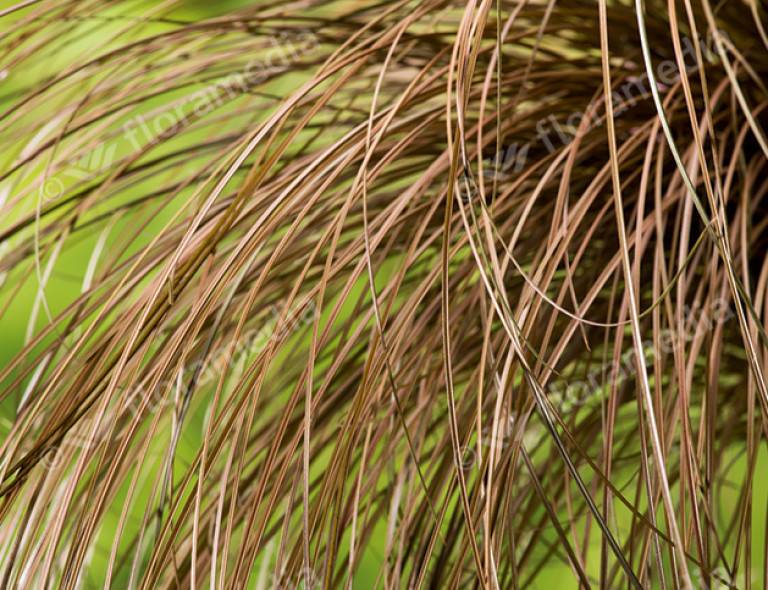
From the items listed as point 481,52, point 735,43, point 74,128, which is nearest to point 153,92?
point 74,128

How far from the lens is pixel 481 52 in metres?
0.46

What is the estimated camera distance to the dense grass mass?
1.17ft

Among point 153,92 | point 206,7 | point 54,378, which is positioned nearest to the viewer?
point 54,378

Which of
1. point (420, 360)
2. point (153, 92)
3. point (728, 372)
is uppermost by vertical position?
point (153, 92)

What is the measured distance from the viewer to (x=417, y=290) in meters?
0.41

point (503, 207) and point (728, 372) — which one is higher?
point (503, 207)

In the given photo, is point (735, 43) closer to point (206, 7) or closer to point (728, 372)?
point (728, 372)

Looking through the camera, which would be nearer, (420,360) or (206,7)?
(420,360)

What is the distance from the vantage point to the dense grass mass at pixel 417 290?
36cm

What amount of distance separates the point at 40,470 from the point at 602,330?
29cm

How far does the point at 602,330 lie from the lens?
49cm

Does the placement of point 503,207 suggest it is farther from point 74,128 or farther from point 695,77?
point 74,128

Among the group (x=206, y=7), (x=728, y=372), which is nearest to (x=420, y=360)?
Result: (x=728, y=372)

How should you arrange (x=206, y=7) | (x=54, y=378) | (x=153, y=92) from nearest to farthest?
(x=54, y=378) → (x=153, y=92) → (x=206, y=7)
